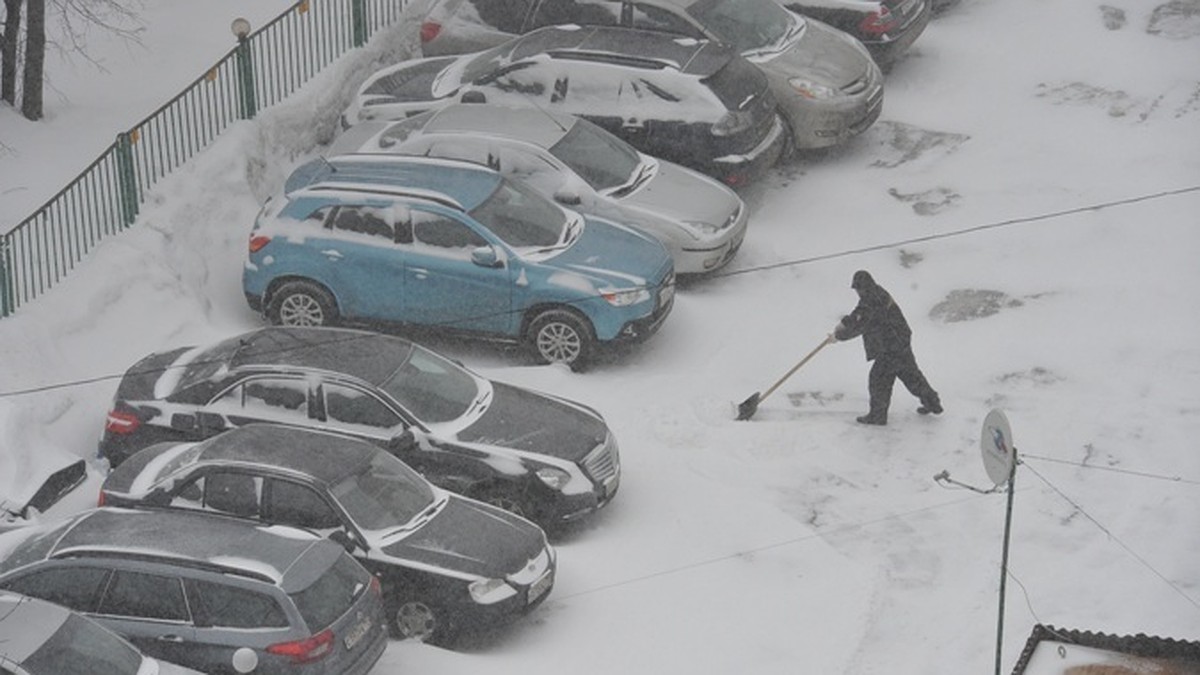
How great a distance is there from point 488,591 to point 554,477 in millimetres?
1613

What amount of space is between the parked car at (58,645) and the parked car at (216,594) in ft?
1.43

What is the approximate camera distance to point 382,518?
47.6 feet

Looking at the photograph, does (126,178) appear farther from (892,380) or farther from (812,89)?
(812,89)

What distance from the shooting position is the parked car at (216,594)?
43.0 ft

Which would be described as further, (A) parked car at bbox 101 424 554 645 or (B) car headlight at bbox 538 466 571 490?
(B) car headlight at bbox 538 466 571 490

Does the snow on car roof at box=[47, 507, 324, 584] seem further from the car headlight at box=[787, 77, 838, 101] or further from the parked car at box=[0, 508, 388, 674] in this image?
the car headlight at box=[787, 77, 838, 101]

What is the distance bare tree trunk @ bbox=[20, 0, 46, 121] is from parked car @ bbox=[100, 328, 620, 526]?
4.85 m

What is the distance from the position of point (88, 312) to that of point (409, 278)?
2.77 metres

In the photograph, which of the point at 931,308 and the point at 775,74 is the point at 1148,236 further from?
the point at 775,74

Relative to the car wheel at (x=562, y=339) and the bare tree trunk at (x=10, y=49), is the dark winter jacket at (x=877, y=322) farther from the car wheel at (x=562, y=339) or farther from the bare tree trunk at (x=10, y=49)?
the bare tree trunk at (x=10, y=49)

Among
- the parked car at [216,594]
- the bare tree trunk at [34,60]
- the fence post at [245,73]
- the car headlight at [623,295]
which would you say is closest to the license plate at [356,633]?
the parked car at [216,594]

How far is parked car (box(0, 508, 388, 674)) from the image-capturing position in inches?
516

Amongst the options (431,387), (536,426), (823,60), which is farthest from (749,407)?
(823,60)

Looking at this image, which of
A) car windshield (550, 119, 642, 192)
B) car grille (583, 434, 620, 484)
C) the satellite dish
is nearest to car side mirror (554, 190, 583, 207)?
car windshield (550, 119, 642, 192)
